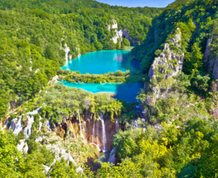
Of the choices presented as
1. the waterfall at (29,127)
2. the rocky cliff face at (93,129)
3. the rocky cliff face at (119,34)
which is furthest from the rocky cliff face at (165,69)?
the rocky cliff face at (119,34)

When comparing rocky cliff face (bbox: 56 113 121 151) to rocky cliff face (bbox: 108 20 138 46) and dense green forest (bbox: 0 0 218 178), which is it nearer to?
dense green forest (bbox: 0 0 218 178)

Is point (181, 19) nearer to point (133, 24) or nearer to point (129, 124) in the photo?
point (129, 124)

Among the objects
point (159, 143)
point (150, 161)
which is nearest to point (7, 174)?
point (150, 161)

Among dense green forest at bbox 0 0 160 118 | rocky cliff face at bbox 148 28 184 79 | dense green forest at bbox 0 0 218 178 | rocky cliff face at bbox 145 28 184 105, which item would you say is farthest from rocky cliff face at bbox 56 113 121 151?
dense green forest at bbox 0 0 160 118

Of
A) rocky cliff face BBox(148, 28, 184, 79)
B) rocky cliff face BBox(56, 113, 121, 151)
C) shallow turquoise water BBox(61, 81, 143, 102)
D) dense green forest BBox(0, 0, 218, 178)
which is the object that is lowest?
rocky cliff face BBox(56, 113, 121, 151)

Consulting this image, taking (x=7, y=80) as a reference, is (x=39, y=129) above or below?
below

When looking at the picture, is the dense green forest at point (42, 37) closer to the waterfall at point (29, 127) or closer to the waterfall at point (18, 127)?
the waterfall at point (18, 127)
